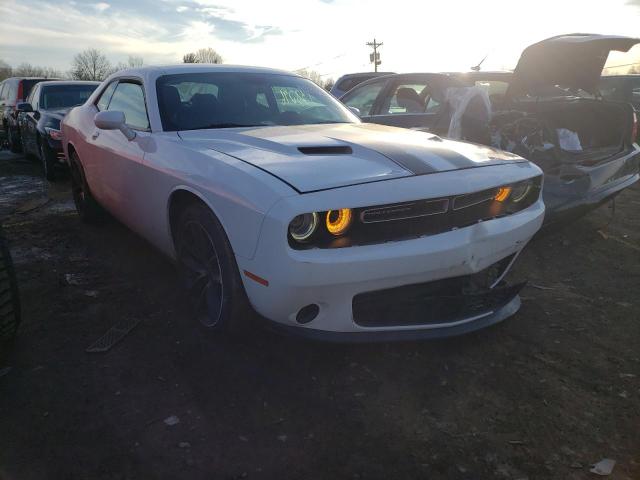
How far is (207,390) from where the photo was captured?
7.58 feet

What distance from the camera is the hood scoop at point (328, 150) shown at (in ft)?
8.27

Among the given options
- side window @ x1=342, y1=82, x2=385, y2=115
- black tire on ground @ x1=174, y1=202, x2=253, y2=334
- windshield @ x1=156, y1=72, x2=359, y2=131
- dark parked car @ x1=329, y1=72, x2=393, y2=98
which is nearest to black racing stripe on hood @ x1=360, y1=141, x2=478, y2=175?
black tire on ground @ x1=174, y1=202, x2=253, y2=334

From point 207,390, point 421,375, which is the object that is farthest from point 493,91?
point 207,390

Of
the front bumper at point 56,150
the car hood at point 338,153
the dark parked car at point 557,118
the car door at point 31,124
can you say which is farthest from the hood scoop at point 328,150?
the car door at point 31,124

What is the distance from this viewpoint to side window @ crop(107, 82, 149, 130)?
3.42 meters

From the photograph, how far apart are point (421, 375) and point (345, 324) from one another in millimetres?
494

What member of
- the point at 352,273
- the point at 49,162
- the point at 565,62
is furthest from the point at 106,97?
the point at 565,62

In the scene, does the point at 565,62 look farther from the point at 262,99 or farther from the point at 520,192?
the point at 262,99

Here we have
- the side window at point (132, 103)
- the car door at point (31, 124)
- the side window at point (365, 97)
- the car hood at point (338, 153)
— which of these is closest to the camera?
the car hood at point (338, 153)

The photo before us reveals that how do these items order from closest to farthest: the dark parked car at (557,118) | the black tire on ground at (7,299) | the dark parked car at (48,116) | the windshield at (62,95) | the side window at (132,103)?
the black tire on ground at (7,299)
the side window at (132,103)
the dark parked car at (557,118)
the dark parked car at (48,116)
the windshield at (62,95)

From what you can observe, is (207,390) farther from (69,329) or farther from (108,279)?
(108,279)

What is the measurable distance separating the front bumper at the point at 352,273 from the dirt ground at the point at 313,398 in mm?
276

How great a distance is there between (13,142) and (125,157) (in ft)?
30.9

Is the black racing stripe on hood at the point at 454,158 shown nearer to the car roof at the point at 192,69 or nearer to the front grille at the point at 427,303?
the front grille at the point at 427,303
